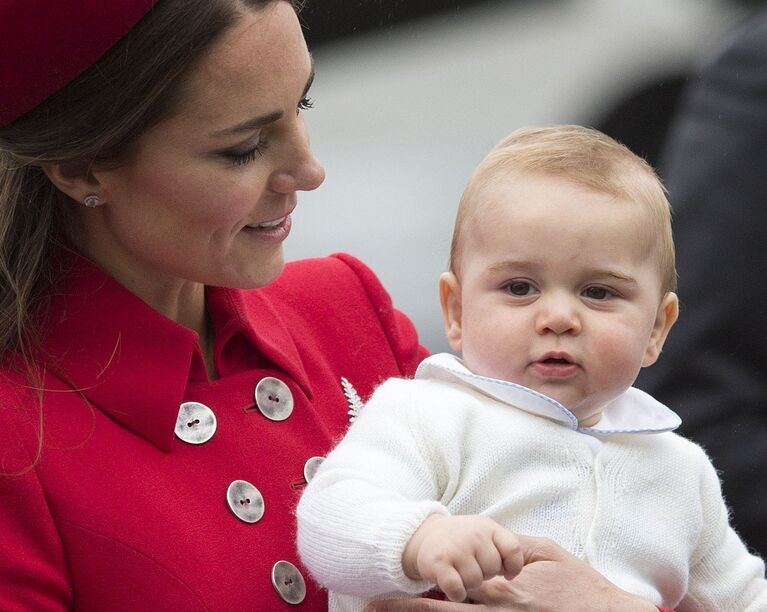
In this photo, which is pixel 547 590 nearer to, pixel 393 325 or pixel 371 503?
pixel 371 503

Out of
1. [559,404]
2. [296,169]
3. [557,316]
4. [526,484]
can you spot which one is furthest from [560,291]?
[296,169]

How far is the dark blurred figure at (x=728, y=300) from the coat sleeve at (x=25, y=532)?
1.35 m

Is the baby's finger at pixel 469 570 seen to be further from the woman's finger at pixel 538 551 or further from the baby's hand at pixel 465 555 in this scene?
the woman's finger at pixel 538 551

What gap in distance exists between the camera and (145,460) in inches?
83.0

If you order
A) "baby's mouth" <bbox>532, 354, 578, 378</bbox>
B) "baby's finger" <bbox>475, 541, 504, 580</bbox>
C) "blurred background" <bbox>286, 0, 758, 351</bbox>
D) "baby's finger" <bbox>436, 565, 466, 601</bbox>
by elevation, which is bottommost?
"baby's finger" <bbox>436, 565, 466, 601</bbox>

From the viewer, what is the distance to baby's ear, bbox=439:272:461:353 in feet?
7.55

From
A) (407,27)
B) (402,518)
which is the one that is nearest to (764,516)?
(402,518)

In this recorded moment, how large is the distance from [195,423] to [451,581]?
21.3 inches

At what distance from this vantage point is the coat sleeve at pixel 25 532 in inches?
76.8

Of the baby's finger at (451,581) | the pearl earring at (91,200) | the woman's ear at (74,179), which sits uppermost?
the woman's ear at (74,179)

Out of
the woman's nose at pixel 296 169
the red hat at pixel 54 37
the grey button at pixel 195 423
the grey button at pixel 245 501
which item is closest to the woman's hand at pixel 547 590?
the grey button at pixel 245 501

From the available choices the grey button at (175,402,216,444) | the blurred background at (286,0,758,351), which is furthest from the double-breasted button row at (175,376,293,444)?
the blurred background at (286,0,758,351)

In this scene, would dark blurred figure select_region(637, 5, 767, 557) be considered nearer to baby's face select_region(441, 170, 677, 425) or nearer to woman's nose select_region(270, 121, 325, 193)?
baby's face select_region(441, 170, 677, 425)

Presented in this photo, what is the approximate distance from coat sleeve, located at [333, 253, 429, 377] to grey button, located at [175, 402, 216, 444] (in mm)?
464
